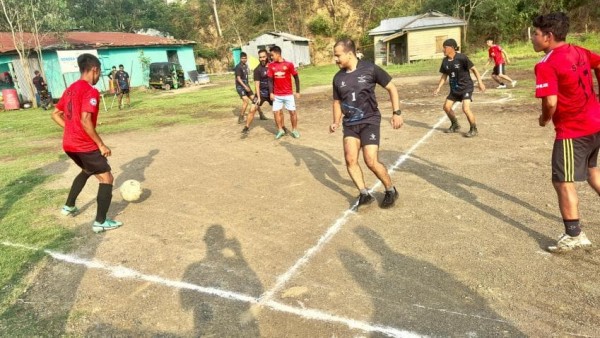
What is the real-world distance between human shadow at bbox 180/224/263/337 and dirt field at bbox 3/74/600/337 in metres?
0.01

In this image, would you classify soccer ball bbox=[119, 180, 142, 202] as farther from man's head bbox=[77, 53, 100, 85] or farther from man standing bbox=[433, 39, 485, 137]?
man standing bbox=[433, 39, 485, 137]

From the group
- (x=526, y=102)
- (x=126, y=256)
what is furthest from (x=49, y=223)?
(x=526, y=102)

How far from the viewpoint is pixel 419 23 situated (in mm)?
37281

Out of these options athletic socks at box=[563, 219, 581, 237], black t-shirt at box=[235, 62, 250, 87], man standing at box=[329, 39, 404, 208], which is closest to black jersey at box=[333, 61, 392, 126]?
man standing at box=[329, 39, 404, 208]

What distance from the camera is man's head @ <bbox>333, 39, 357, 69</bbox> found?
493 centimetres

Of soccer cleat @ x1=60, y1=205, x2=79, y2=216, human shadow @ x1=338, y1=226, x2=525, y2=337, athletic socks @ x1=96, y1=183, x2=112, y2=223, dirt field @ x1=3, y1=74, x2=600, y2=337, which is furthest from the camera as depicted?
soccer cleat @ x1=60, y1=205, x2=79, y2=216

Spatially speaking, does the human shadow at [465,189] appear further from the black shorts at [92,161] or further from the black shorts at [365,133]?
the black shorts at [92,161]

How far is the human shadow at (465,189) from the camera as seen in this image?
4.40 m

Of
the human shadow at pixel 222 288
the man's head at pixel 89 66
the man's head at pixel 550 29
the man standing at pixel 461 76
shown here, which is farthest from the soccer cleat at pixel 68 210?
the man standing at pixel 461 76

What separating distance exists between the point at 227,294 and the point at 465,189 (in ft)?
11.6

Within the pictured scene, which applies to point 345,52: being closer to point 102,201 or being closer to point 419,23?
point 102,201

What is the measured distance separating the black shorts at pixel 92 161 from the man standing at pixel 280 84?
488cm

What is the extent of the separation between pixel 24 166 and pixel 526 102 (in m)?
12.3

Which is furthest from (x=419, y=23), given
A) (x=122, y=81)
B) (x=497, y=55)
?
(x=122, y=81)
